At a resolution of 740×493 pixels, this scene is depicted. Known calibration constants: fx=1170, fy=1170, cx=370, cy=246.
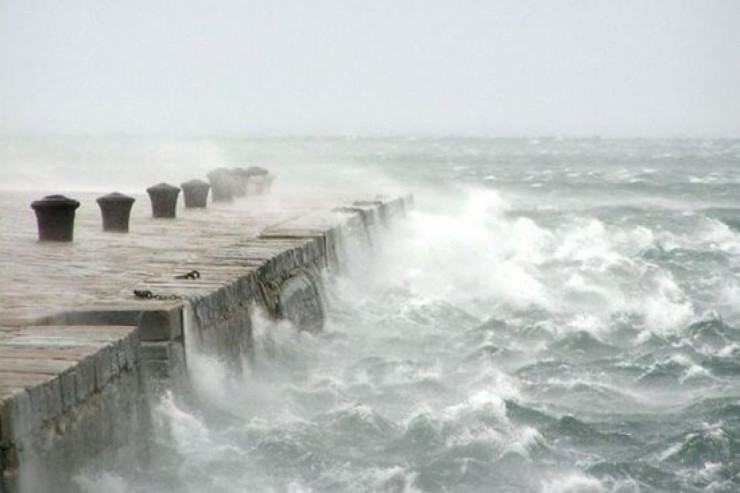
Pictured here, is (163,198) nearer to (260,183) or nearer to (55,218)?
(55,218)

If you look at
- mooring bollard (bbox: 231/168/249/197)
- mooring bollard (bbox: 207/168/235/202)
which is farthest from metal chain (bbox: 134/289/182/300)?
mooring bollard (bbox: 231/168/249/197)

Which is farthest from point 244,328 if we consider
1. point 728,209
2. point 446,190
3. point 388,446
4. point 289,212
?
point 446,190

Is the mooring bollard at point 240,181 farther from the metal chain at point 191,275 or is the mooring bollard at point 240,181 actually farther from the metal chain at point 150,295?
the metal chain at point 150,295

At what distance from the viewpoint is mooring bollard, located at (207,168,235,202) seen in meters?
20.5

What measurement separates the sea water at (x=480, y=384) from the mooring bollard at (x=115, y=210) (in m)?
2.71

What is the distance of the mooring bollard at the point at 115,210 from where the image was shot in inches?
563

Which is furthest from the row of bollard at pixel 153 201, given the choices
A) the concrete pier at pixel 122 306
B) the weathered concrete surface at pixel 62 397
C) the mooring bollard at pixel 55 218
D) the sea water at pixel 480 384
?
the weathered concrete surface at pixel 62 397

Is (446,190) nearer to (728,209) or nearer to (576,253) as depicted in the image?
(728,209)

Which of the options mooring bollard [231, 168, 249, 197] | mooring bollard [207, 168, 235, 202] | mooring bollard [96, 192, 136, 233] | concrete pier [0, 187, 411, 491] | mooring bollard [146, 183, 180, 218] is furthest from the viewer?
mooring bollard [231, 168, 249, 197]

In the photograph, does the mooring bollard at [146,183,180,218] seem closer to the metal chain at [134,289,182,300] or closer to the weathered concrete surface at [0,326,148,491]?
the metal chain at [134,289,182,300]

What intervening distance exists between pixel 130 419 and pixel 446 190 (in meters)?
34.8

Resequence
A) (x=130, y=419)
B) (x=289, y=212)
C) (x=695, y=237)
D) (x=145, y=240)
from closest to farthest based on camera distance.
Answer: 1. (x=130, y=419)
2. (x=145, y=240)
3. (x=289, y=212)
4. (x=695, y=237)

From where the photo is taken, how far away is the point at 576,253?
2197cm

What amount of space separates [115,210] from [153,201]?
2.17 metres
